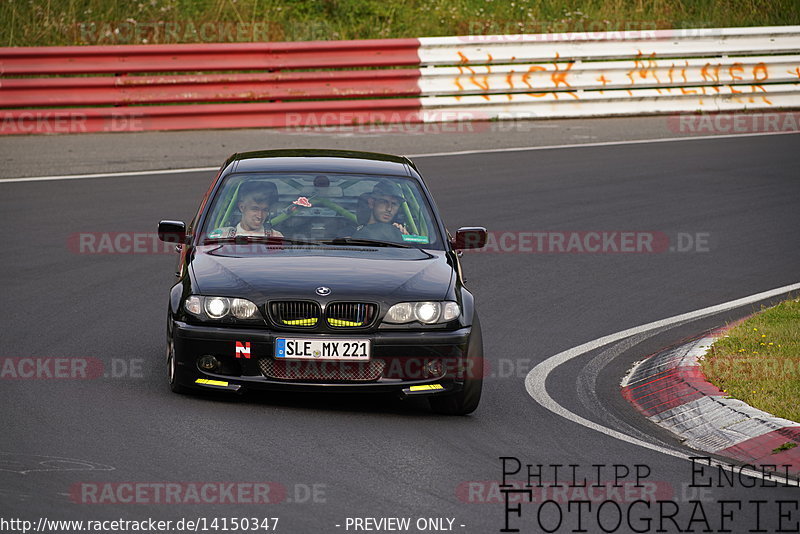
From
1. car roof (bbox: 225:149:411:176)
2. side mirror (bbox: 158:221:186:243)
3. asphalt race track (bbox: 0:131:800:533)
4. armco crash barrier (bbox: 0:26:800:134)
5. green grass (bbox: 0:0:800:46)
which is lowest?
asphalt race track (bbox: 0:131:800:533)

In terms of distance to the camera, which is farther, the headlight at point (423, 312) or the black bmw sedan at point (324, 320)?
the headlight at point (423, 312)

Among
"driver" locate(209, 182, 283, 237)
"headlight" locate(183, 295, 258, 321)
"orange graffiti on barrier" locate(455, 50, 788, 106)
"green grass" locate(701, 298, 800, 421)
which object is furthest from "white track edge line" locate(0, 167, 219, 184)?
"headlight" locate(183, 295, 258, 321)

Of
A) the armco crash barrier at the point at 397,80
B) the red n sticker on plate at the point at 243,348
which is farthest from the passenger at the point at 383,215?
the armco crash barrier at the point at 397,80

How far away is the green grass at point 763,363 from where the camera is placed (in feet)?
26.7

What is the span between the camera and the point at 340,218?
9.05 m

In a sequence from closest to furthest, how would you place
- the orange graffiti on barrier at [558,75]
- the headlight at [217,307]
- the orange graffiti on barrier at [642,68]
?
the headlight at [217,307]
the orange graffiti on barrier at [558,75]
the orange graffiti on barrier at [642,68]

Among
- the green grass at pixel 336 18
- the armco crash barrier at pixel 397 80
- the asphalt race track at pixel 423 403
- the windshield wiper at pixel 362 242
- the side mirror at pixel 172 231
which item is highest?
the green grass at pixel 336 18

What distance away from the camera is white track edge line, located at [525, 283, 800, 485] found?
24.6 ft

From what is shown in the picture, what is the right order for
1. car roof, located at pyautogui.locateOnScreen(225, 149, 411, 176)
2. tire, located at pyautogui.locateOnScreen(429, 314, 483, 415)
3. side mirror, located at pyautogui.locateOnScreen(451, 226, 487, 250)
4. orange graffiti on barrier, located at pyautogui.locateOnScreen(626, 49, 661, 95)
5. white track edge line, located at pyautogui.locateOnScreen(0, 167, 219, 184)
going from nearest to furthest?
tire, located at pyautogui.locateOnScreen(429, 314, 483, 415), side mirror, located at pyautogui.locateOnScreen(451, 226, 487, 250), car roof, located at pyautogui.locateOnScreen(225, 149, 411, 176), white track edge line, located at pyautogui.locateOnScreen(0, 167, 219, 184), orange graffiti on barrier, located at pyautogui.locateOnScreen(626, 49, 661, 95)

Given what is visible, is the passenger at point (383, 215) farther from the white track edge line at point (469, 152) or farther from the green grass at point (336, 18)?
the green grass at point (336, 18)

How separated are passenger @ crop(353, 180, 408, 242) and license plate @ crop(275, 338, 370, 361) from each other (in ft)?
4.35

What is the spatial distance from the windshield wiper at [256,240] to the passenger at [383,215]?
1.21 feet

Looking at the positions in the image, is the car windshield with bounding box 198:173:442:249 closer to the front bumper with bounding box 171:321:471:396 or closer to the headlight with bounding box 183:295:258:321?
the headlight with bounding box 183:295:258:321

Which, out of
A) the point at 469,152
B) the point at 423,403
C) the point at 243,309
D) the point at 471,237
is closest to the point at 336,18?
the point at 469,152
